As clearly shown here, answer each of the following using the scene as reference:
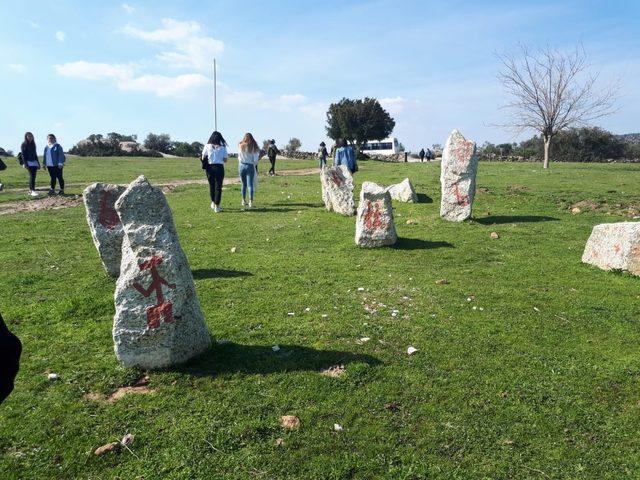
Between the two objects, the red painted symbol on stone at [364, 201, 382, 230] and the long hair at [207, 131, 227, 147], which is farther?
the long hair at [207, 131, 227, 147]

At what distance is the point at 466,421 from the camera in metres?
4.55

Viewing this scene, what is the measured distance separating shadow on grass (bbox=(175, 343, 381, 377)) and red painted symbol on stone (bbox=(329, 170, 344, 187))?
9.97 metres

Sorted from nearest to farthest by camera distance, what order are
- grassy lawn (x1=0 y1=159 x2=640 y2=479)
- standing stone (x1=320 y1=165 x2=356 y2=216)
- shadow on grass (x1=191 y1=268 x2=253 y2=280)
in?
grassy lawn (x1=0 y1=159 x2=640 y2=479) → shadow on grass (x1=191 y1=268 x2=253 y2=280) → standing stone (x1=320 y1=165 x2=356 y2=216)

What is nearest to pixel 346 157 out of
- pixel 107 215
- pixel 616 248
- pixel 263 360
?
pixel 616 248

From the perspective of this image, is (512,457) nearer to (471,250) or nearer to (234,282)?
(234,282)

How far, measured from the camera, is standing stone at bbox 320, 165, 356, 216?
15164 millimetres

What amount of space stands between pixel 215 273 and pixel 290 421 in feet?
15.8

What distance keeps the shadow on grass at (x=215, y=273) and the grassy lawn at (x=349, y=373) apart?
36 millimetres

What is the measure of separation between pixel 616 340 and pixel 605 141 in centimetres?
5887

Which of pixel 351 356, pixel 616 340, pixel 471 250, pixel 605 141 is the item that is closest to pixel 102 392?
pixel 351 356

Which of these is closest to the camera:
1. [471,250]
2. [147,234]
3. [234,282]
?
[147,234]

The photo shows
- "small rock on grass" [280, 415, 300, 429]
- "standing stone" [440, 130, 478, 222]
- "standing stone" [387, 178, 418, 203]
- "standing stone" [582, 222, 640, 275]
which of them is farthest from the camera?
"standing stone" [387, 178, 418, 203]

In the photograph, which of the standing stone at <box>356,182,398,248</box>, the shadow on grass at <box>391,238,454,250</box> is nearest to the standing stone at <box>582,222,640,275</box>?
the shadow on grass at <box>391,238,454,250</box>

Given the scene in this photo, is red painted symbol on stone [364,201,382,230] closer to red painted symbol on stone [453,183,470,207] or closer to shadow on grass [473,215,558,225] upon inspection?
red painted symbol on stone [453,183,470,207]
